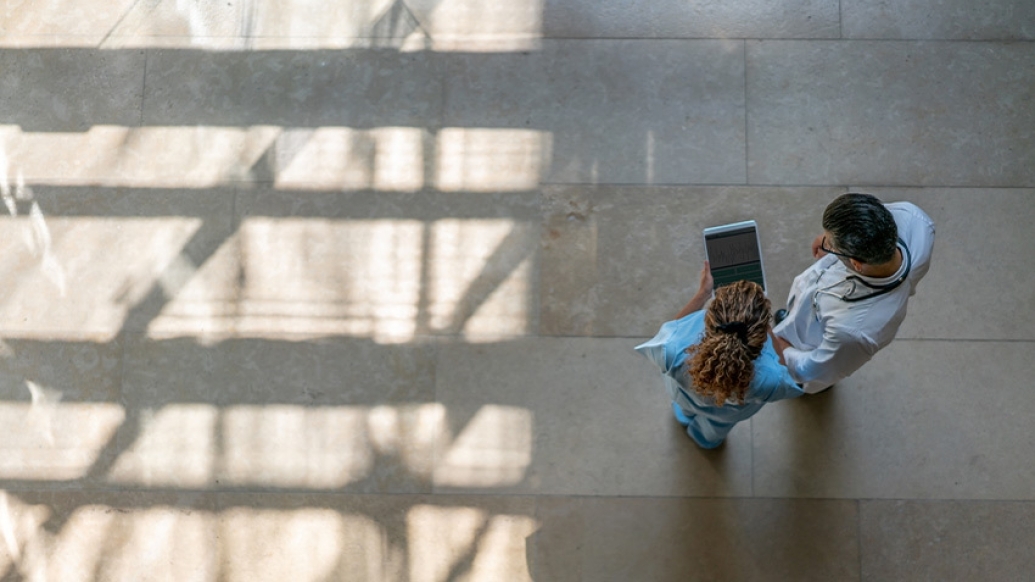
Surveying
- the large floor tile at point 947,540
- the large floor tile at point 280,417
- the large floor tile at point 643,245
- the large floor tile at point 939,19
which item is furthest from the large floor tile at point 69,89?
the large floor tile at point 947,540

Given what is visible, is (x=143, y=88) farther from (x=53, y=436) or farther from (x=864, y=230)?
(x=864, y=230)

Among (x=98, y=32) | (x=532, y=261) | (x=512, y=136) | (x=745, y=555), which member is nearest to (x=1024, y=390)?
(x=745, y=555)

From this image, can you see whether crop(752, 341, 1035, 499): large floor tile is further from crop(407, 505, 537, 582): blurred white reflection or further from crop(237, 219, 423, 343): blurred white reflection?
crop(237, 219, 423, 343): blurred white reflection

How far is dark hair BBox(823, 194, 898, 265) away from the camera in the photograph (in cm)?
240

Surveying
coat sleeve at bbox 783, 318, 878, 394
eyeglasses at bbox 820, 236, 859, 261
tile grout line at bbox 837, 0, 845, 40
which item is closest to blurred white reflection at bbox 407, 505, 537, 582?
coat sleeve at bbox 783, 318, 878, 394

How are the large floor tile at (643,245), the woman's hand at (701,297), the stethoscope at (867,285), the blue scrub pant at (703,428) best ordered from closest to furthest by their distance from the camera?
the stethoscope at (867,285)
the woman's hand at (701,297)
the blue scrub pant at (703,428)
the large floor tile at (643,245)

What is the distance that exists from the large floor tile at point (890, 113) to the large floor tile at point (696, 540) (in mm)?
1654

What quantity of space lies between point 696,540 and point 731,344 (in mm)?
1552

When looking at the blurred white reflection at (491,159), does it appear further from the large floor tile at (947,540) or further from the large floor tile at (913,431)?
the large floor tile at (947,540)

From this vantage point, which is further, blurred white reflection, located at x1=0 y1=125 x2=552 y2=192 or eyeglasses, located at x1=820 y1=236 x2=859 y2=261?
blurred white reflection, located at x1=0 y1=125 x2=552 y2=192

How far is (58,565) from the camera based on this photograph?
3.74m

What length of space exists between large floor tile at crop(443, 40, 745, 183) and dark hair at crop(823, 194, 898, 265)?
1.38 meters

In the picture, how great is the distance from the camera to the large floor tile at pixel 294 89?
3955 millimetres

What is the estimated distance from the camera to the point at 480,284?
3811 mm
